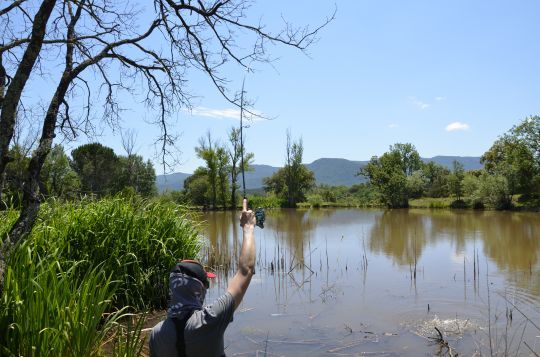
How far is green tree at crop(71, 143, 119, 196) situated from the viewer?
45438mm

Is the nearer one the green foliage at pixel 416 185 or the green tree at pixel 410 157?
the green foliage at pixel 416 185

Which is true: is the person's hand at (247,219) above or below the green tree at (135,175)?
below

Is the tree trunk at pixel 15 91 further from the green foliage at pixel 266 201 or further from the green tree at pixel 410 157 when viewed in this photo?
the green tree at pixel 410 157

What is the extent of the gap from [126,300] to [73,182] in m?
28.8

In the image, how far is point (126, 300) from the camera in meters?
6.69

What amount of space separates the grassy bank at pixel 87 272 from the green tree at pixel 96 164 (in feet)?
131

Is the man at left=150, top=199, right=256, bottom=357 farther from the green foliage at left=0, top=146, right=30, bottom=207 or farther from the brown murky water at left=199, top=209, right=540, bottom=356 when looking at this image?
the brown murky water at left=199, top=209, right=540, bottom=356

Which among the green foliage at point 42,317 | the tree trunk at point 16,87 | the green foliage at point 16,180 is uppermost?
the tree trunk at point 16,87

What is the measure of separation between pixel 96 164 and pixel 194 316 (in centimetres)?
4777

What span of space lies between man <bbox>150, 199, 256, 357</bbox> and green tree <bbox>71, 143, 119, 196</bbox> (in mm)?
45433

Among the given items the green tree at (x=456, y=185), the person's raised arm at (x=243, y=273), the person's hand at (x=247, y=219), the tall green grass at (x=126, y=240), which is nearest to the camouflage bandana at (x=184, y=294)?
the person's raised arm at (x=243, y=273)

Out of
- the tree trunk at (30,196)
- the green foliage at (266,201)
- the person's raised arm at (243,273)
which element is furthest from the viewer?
the green foliage at (266,201)

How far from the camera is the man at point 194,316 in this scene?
2076 mm

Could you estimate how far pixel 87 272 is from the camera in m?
3.73
